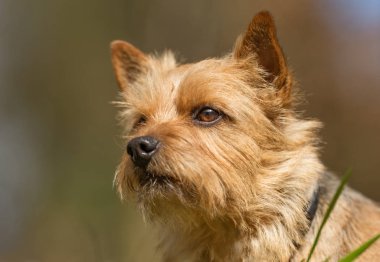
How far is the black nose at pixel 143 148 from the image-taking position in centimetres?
308

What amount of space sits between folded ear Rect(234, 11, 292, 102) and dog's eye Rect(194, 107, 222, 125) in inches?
16.4

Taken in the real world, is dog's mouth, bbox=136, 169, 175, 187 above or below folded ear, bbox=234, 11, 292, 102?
below

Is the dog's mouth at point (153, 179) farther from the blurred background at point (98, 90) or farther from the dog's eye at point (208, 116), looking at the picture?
the blurred background at point (98, 90)

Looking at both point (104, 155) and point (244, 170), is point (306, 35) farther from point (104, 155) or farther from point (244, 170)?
point (244, 170)

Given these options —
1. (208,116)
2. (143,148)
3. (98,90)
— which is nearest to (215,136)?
A: (208,116)

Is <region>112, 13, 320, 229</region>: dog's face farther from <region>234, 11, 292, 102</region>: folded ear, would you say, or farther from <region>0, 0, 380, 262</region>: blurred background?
<region>0, 0, 380, 262</region>: blurred background

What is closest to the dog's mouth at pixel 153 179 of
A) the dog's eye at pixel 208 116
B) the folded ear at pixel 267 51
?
the dog's eye at pixel 208 116

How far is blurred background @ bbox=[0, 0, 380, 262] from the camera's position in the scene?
8.48 meters

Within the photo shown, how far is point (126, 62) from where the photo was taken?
4137 mm

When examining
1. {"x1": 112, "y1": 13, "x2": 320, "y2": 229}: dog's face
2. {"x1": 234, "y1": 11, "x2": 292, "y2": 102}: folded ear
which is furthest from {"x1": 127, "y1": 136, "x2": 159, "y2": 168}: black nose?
{"x1": 234, "y1": 11, "x2": 292, "y2": 102}: folded ear

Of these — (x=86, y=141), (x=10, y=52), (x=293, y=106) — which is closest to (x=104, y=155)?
(x=86, y=141)

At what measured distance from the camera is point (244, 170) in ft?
10.6

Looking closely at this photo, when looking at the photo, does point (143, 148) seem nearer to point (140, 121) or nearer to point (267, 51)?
point (140, 121)

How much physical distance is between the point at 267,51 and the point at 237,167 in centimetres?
72
